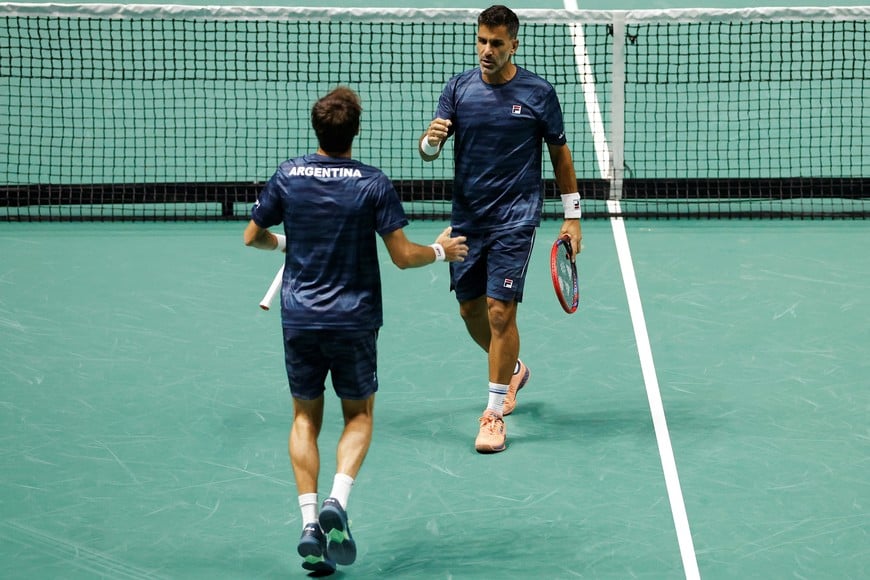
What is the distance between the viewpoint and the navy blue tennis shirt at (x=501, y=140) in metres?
7.66

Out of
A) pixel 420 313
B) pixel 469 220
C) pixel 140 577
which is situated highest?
pixel 469 220

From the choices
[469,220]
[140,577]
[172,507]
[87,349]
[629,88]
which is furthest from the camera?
[629,88]

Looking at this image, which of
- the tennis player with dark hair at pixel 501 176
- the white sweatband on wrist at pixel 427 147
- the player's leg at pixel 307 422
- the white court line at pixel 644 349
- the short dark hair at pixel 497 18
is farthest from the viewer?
the tennis player with dark hair at pixel 501 176

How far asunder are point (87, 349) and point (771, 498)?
4619 millimetres

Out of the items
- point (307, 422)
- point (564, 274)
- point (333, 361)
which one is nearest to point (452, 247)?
point (333, 361)

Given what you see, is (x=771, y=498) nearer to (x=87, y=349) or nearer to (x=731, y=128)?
(x=87, y=349)

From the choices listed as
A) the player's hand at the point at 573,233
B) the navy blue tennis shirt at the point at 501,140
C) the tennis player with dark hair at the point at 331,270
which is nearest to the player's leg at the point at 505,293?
the navy blue tennis shirt at the point at 501,140

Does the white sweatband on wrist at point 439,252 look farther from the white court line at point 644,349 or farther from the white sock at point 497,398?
the white court line at point 644,349

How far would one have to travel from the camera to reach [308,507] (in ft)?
20.2

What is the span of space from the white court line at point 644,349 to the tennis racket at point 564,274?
2.81 feet

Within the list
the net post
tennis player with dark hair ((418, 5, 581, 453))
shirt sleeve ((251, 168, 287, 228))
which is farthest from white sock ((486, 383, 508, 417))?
the net post

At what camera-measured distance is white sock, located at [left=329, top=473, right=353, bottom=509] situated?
611 cm

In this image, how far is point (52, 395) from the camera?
823 cm

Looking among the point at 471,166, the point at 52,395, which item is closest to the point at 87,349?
the point at 52,395
